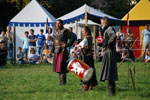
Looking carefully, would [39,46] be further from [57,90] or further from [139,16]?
[57,90]

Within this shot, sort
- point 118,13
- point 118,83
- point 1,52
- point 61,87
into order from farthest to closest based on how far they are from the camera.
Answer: point 118,13 < point 1,52 < point 118,83 < point 61,87

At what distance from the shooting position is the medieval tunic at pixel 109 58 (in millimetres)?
8023

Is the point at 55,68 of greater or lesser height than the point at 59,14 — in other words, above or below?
below

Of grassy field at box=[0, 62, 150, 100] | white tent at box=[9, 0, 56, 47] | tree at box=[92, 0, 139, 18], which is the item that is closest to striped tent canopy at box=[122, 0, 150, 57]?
white tent at box=[9, 0, 56, 47]

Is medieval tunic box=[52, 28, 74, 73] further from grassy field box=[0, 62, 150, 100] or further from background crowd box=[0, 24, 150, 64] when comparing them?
background crowd box=[0, 24, 150, 64]

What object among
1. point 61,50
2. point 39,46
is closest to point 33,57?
point 39,46

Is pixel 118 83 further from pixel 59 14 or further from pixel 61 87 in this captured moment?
pixel 59 14

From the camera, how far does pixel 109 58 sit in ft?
26.6

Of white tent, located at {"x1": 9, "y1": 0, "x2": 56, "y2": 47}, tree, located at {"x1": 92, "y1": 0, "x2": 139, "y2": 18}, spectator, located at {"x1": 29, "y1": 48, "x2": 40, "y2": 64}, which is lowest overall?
spectator, located at {"x1": 29, "y1": 48, "x2": 40, "y2": 64}

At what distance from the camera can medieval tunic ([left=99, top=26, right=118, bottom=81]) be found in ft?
26.3

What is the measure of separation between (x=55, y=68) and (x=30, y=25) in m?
13.5

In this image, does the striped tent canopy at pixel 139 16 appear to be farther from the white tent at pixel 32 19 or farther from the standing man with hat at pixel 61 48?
the standing man with hat at pixel 61 48

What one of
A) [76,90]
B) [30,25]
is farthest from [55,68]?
[30,25]

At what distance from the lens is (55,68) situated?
10.1 m
